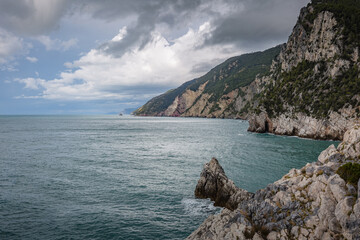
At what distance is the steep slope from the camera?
6762 cm

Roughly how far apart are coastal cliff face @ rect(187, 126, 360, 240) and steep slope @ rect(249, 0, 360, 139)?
6393 cm

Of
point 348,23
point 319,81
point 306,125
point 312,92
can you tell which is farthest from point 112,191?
point 348,23

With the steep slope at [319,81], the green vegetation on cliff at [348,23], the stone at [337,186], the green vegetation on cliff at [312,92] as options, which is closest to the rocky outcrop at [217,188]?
the stone at [337,186]

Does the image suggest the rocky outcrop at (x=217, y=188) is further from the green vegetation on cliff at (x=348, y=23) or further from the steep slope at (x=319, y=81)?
the green vegetation on cliff at (x=348, y=23)

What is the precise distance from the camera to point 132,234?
18297mm

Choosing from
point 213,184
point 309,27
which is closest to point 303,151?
point 213,184

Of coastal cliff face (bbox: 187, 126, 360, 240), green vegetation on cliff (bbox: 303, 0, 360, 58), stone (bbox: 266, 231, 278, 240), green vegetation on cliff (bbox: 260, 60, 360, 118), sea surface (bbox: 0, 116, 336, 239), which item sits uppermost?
green vegetation on cliff (bbox: 303, 0, 360, 58)

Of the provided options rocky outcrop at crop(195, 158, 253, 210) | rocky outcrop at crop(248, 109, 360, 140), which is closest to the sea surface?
rocky outcrop at crop(195, 158, 253, 210)

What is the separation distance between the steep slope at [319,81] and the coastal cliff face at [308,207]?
6393 cm

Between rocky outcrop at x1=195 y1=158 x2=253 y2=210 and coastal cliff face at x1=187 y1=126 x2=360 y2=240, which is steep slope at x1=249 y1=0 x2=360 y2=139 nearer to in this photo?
rocky outcrop at x1=195 y1=158 x2=253 y2=210

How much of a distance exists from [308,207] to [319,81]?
88737 mm

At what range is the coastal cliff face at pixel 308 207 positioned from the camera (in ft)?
32.0

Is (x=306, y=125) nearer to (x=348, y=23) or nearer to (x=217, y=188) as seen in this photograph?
(x=348, y=23)

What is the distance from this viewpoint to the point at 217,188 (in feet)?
83.1
